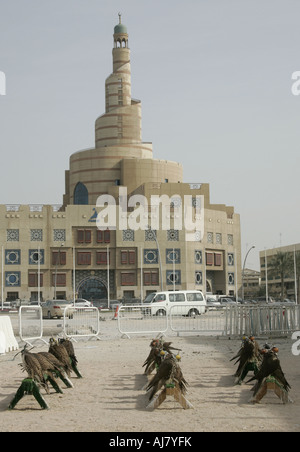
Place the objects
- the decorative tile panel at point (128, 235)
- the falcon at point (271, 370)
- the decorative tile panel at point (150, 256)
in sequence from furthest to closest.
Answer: the decorative tile panel at point (128, 235) → the decorative tile panel at point (150, 256) → the falcon at point (271, 370)

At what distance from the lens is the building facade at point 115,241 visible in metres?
79.6

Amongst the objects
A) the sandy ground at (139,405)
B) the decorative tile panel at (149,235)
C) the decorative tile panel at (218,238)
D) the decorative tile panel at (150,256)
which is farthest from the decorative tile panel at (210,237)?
the sandy ground at (139,405)

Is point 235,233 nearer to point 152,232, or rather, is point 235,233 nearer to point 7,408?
point 152,232

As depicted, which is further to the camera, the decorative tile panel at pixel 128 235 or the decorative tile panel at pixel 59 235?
the decorative tile panel at pixel 128 235

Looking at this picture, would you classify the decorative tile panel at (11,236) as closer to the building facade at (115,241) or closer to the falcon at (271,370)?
the building facade at (115,241)

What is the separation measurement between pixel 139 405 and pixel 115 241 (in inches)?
2826

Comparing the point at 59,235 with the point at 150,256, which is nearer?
the point at 59,235

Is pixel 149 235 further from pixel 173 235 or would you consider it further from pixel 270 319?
pixel 270 319

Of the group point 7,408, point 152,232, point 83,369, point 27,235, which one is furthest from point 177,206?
point 7,408

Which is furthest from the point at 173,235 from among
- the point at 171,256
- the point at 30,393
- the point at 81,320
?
the point at 30,393

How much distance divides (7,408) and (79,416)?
50.1 inches

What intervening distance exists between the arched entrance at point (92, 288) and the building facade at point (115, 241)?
113 millimetres

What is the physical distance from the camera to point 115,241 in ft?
268
